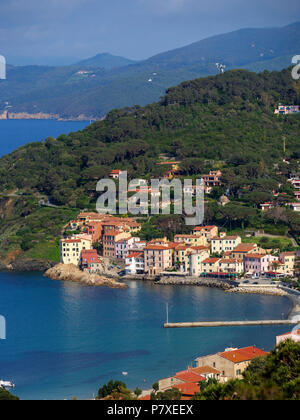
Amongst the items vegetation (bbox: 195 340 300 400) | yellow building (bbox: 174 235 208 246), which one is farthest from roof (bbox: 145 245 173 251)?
vegetation (bbox: 195 340 300 400)

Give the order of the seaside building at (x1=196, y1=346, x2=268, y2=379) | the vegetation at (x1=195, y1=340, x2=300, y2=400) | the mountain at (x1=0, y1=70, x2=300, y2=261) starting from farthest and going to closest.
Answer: the mountain at (x1=0, y1=70, x2=300, y2=261), the seaside building at (x1=196, y1=346, x2=268, y2=379), the vegetation at (x1=195, y1=340, x2=300, y2=400)

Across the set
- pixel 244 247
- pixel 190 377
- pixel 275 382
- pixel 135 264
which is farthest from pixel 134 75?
pixel 275 382

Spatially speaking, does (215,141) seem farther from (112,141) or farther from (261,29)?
(261,29)

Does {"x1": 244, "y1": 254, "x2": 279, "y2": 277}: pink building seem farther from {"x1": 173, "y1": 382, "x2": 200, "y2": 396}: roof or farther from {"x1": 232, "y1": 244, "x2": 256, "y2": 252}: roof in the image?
{"x1": 173, "y1": 382, "x2": 200, "y2": 396}: roof

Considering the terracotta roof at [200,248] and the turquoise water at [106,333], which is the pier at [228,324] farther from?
the terracotta roof at [200,248]

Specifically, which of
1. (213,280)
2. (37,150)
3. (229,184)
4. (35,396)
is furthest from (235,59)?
(35,396)

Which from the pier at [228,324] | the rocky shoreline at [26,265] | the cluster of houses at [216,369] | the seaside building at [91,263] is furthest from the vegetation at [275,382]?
the rocky shoreline at [26,265]

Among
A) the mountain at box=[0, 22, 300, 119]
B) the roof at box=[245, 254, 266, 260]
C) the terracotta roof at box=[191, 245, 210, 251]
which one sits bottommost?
the roof at box=[245, 254, 266, 260]
